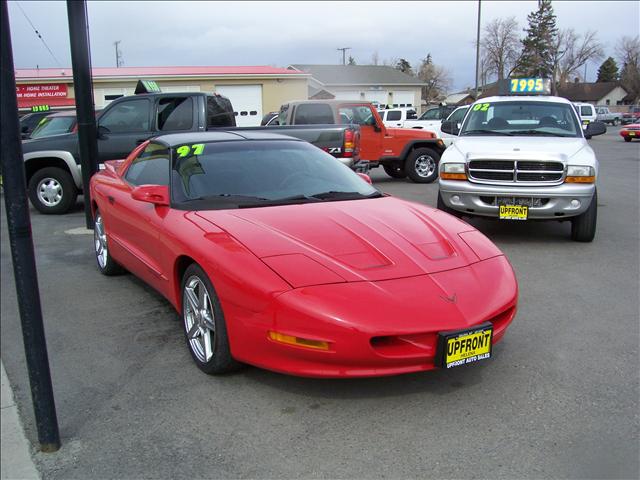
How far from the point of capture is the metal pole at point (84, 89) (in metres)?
7.30

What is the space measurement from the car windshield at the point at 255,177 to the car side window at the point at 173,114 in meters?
5.30

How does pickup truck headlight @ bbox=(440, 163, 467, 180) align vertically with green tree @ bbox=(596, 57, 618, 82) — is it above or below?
below

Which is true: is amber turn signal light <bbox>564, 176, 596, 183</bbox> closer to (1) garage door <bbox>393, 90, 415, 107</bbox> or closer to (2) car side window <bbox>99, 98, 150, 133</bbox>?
(2) car side window <bbox>99, 98, 150, 133</bbox>

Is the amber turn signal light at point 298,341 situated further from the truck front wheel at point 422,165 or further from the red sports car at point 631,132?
the red sports car at point 631,132

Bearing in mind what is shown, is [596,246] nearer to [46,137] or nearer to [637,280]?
[637,280]

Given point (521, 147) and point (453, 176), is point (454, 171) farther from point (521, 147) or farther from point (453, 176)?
point (521, 147)

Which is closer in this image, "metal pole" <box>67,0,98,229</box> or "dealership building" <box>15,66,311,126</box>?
"metal pole" <box>67,0,98,229</box>

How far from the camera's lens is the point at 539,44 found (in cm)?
7950

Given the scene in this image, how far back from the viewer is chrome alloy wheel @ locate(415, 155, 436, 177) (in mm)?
13836

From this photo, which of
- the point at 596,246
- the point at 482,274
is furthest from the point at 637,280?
the point at 482,274

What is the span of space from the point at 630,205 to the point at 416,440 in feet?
29.4

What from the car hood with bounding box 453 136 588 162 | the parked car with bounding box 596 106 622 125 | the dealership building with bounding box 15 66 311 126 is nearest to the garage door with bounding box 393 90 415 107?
the parked car with bounding box 596 106 622 125

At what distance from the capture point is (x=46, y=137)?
32.9ft

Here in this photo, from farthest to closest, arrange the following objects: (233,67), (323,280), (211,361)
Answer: (233,67) < (211,361) < (323,280)
